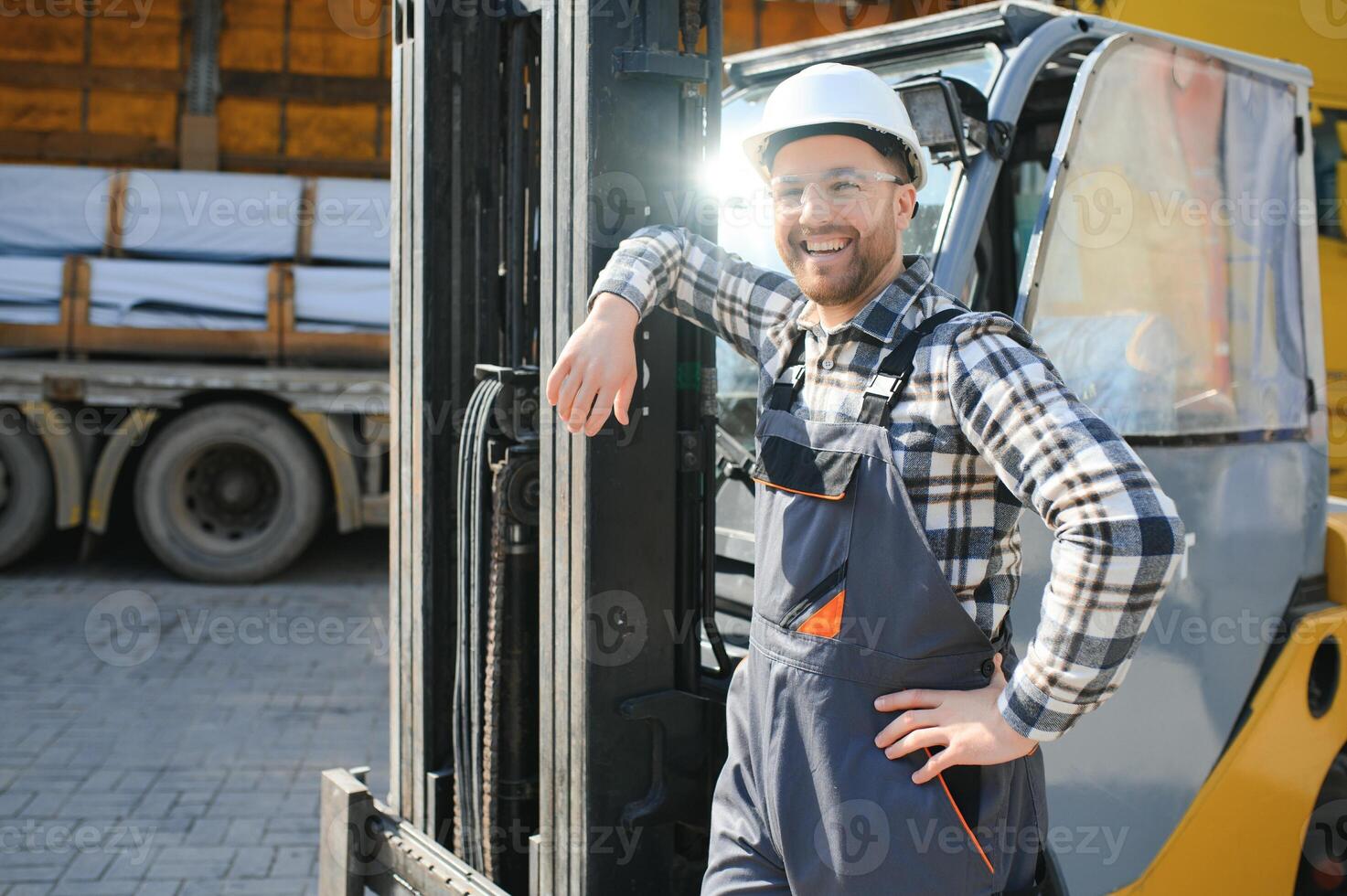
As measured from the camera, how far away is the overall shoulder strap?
178 cm

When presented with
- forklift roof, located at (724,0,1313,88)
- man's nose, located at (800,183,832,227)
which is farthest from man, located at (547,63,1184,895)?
forklift roof, located at (724,0,1313,88)

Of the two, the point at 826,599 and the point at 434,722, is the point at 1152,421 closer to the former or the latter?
the point at 826,599

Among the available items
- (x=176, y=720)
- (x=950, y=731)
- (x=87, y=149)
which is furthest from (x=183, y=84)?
(x=950, y=731)

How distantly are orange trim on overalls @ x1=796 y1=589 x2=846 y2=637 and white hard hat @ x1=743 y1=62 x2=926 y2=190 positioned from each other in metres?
0.70

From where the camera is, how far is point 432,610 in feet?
8.73

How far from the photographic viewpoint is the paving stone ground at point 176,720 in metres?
4.34

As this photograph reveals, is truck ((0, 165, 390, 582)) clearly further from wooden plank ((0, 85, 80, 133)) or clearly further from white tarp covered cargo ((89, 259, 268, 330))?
wooden plank ((0, 85, 80, 133))

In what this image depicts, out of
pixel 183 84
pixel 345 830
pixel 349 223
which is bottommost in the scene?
pixel 345 830

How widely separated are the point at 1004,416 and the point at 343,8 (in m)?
8.63

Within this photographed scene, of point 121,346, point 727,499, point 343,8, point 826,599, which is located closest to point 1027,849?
point 826,599

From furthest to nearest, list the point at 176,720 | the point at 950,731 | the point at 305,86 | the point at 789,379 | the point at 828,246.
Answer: the point at 305,86 < the point at 176,720 < the point at 789,379 < the point at 828,246 < the point at 950,731

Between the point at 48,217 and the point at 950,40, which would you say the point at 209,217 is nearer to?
the point at 48,217

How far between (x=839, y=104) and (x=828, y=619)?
77 cm

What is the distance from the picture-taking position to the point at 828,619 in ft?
5.85
